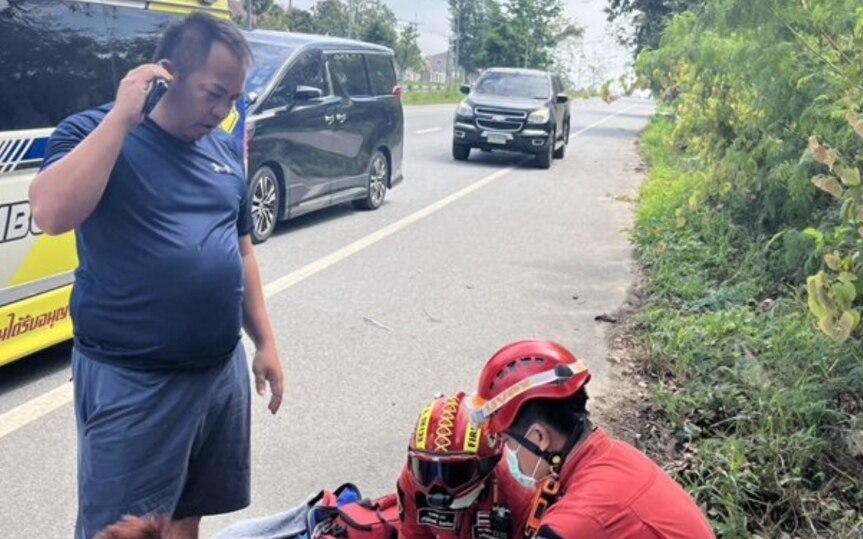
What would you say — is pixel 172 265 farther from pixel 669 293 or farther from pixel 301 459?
pixel 669 293

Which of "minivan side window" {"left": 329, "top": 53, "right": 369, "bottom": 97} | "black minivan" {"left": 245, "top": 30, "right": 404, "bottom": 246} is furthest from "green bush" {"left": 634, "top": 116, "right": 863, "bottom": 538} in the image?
"minivan side window" {"left": 329, "top": 53, "right": 369, "bottom": 97}

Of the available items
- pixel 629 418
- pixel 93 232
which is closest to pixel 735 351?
pixel 629 418

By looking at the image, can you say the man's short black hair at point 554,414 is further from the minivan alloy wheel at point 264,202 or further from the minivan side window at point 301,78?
the minivan side window at point 301,78

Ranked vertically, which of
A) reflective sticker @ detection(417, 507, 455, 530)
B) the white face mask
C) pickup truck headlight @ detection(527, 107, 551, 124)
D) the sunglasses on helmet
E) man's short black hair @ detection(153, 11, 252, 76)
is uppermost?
man's short black hair @ detection(153, 11, 252, 76)

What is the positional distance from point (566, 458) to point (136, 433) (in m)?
1.08

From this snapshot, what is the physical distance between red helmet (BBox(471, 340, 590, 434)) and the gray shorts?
2.54ft

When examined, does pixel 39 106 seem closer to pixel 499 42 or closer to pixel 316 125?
pixel 316 125

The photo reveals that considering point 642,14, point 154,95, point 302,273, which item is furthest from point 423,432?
point 642,14

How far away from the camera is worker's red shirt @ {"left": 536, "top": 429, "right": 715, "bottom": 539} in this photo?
6.30ft

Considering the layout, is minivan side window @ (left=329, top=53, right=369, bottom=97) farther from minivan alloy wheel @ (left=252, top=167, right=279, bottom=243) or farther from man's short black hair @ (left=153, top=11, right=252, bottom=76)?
man's short black hair @ (left=153, top=11, right=252, bottom=76)

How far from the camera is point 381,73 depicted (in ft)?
36.5

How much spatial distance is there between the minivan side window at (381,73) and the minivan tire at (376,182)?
756mm

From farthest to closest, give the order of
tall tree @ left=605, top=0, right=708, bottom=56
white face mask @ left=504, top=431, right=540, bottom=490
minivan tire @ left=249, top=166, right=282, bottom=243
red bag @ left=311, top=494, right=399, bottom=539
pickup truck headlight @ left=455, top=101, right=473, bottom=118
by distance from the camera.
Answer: tall tree @ left=605, top=0, right=708, bottom=56 → pickup truck headlight @ left=455, top=101, right=473, bottom=118 → minivan tire @ left=249, top=166, right=282, bottom=243 → red bag @ left=311, top=494, right=399, bottom=539 → white face mask @ left=504, top=431, right=540, bottom=490

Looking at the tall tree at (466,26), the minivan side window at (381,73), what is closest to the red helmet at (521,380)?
the minivan side window at (381,73)
